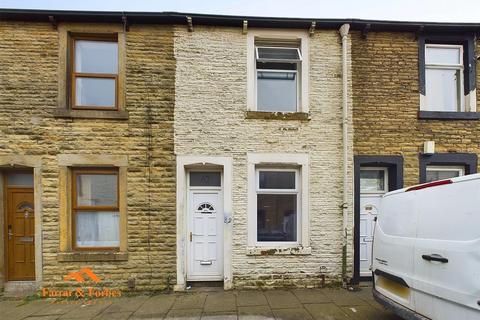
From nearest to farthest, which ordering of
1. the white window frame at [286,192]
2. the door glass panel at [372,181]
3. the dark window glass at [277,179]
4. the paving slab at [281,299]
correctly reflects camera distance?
the paving slab at [281,299] < the white window frame at [286,192] < the dark window glass at [277,179] < the door glass panel at [372,181]

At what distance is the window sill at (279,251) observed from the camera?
5.67 m

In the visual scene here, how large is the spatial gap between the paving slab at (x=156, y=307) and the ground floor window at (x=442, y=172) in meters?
6.18

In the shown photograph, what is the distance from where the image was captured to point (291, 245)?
583 cm

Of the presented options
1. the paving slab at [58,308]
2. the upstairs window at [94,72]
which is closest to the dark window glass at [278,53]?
the upstairs window at [94,72]

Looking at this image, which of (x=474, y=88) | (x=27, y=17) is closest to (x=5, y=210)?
(x=27, y=17)

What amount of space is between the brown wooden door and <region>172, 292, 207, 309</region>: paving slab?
330 centimetres

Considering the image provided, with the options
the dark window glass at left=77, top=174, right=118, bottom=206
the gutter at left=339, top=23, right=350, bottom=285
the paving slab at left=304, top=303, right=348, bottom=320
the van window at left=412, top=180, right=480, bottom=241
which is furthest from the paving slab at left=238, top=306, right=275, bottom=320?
the dark window glass at left=77, top=174, right=118, bottom=206

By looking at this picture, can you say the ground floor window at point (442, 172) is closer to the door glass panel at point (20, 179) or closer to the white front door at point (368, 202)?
the white front door at point (368, 202)

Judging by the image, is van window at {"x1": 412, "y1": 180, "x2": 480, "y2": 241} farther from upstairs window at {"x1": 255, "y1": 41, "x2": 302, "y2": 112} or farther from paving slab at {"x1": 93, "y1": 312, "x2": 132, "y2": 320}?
paving slab at {"x1": 93, "y1": 312, "x2": 132, "y2": 320}

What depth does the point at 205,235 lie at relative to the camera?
5938mm

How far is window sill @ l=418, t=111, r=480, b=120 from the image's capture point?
5980 millimetres

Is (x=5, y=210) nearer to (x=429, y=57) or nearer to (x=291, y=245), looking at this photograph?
(x=291, y=245)

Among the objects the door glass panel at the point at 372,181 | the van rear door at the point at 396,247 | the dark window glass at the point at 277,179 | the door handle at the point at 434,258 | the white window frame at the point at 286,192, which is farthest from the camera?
Answer: the door glass panel at the point at 372,181

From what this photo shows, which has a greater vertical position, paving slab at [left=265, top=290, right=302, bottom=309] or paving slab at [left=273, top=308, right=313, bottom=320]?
paving slab at [left=273, top=308, right=313, bottom=320]
